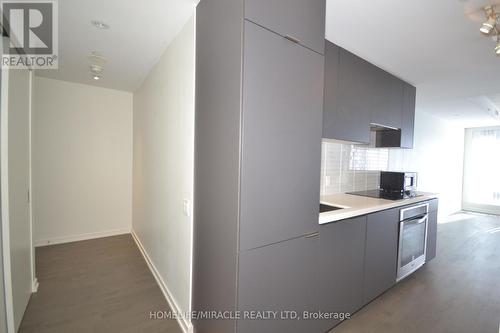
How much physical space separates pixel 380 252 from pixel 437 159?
5.00 metres

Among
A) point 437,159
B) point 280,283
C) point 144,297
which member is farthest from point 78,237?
point 437,159

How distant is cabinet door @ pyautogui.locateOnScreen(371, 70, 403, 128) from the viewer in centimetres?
244

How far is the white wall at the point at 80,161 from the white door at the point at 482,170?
30.6ft

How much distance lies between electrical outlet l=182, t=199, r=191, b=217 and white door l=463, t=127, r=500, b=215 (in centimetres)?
860

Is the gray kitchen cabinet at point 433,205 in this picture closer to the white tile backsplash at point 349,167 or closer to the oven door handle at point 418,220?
the oven door handle at point 418,220

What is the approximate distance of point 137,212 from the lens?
3564mm

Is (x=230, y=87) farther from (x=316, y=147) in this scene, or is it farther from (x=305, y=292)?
(x=305, y=292)

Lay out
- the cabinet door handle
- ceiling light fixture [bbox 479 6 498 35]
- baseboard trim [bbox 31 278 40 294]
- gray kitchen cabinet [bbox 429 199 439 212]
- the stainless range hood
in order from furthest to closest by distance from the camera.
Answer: the stainless range hood, gray kitchen cabinet [bbox 429 199 439 212], baseboard trim [bbox 31 278 40 294], ceiling light fixture [bbox 479 6 498 35], the cabinet door handle

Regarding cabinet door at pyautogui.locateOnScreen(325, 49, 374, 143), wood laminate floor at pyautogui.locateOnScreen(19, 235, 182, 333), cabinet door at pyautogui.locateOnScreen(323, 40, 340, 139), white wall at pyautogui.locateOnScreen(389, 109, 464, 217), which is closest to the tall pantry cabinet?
cabinet door at pyautogui.locateOnScreen(323, 40, 340, 139)

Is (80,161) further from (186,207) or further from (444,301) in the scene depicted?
(444,301)

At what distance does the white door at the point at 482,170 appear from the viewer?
615cm

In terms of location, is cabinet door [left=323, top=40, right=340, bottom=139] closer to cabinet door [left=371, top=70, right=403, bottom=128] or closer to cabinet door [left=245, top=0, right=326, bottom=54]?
cabinet door [left=245, top=0, right=326, bottom=54]

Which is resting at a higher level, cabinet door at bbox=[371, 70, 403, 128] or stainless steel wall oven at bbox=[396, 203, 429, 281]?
cabinet door at bbox=[371, 70, 403, 128]

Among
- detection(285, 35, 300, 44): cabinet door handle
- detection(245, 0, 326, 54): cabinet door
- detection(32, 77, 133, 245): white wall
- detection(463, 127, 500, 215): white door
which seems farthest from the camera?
detection(463, 127, 500, 215): white door
